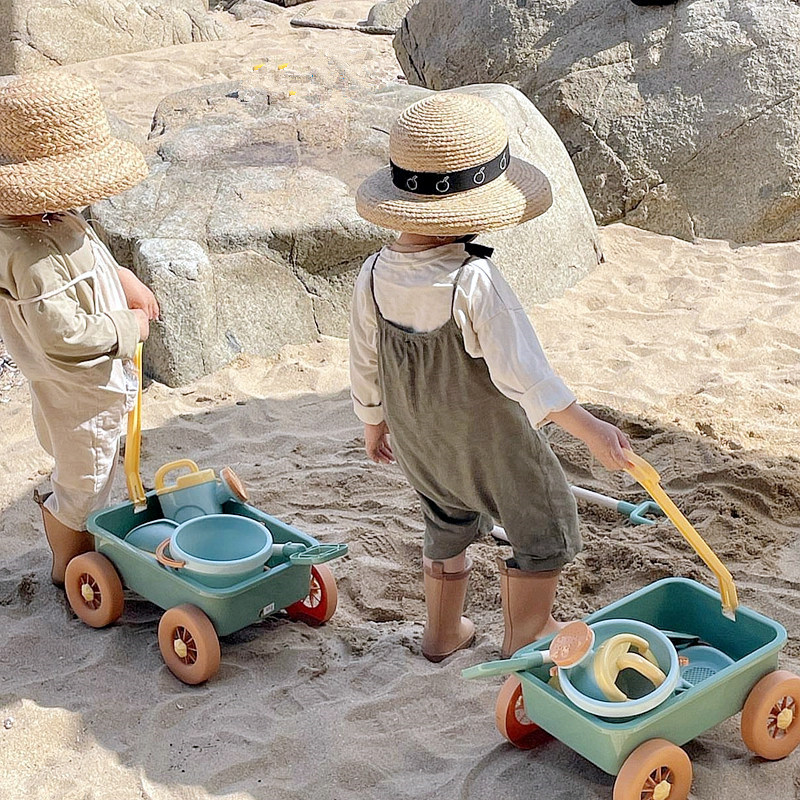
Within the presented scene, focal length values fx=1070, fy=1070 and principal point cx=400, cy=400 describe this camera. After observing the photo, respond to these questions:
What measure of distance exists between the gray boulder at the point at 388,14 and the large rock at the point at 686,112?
5.42 meters

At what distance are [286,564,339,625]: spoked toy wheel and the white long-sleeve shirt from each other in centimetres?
85

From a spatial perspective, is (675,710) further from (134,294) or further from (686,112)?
(686,112)

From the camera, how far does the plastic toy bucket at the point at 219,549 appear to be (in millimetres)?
2676

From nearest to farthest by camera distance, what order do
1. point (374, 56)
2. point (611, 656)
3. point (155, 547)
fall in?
1. point (611, 656)
2. point (155, 547)
3. point (374, 56)

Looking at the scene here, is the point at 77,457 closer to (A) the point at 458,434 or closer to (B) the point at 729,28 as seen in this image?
(A) the point at 458,434

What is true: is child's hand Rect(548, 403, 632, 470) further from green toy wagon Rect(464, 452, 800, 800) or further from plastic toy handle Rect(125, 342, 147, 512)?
plastic toy handle Rect(125, 342, 147, 512)

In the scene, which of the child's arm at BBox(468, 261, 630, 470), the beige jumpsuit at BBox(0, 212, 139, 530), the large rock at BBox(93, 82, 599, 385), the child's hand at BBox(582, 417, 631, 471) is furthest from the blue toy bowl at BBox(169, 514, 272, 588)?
the large rock at BBox(93, 82, 599, 385)

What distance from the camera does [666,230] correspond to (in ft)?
19.0

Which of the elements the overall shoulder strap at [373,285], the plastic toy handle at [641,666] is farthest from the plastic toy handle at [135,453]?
the plastic toy handle at [641,666]

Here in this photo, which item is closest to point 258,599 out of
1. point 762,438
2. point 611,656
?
point 611,656

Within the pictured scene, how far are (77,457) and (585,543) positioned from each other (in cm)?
149

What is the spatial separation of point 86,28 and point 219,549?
818cm

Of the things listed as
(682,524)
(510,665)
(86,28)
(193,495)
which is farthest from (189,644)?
(86,28)

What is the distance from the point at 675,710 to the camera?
2080 millimetres
